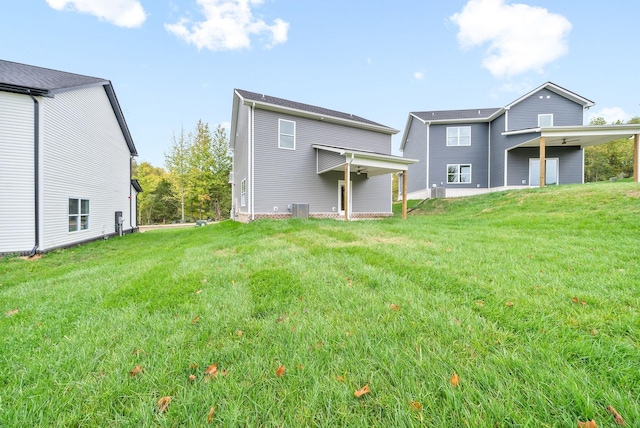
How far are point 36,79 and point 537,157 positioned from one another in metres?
26.2

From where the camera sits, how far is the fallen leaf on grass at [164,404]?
142 cm

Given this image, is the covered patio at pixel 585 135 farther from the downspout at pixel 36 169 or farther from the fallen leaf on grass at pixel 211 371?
the downspout at pixel 36 169

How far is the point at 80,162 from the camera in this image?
34.5 ft

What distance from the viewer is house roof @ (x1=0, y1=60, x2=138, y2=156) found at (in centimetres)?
795

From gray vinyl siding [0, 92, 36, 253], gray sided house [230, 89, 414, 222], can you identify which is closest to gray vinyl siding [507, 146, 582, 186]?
gray sided house [230, 89, 414, 222]

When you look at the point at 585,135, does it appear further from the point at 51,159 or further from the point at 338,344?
the point at 51,159

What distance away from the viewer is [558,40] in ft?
71.8

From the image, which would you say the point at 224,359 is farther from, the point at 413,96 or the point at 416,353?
the point at 413,96

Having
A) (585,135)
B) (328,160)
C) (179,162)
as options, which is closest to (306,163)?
(328,160)

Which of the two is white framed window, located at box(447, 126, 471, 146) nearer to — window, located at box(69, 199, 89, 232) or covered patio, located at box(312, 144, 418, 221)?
covered patio, located at box(312, 144, 418, 221)

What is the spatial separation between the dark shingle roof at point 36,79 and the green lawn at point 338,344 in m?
7.87

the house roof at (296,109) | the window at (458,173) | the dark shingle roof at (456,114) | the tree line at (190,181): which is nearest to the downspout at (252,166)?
the house roof at (296,109)

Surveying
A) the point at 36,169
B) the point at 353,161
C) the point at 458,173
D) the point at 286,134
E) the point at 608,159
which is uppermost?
the point at 608,159

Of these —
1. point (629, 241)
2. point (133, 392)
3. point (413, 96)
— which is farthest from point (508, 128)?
point (133, 392)
